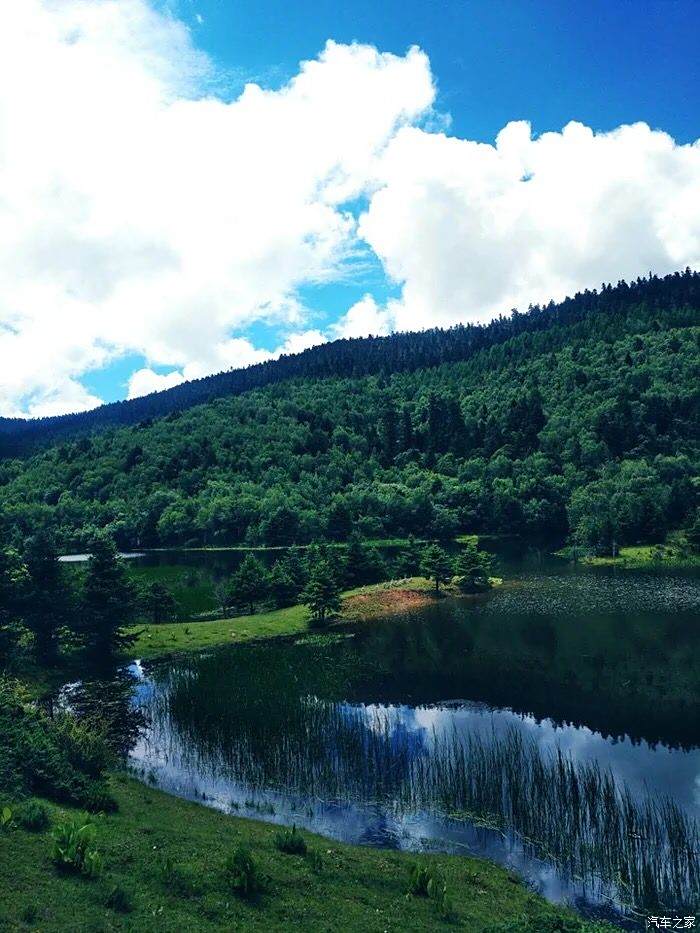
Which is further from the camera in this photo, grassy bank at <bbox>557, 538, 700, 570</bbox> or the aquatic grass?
grassy bank at <bbox>557, 538, 700, 570</bbox>

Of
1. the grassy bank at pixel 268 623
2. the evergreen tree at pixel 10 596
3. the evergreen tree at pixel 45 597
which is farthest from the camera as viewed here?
the grassy bank at pixel 268 623

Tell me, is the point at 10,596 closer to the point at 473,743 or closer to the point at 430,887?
the point at 473,743

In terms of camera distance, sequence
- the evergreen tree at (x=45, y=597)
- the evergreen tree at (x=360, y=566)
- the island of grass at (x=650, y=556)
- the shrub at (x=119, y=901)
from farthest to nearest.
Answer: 1. the island of grass at (x=650, y=556)
2. the evergreen tree at (x=360, y=566)
3. the evergreen tree at (x=45, y=597)
4. the shrub at (x=119, y=901)

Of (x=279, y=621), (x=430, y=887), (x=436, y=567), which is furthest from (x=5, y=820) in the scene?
(x=436, y=567)

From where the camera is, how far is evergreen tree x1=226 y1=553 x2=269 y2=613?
2940 inches

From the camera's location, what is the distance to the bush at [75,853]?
19.7 m

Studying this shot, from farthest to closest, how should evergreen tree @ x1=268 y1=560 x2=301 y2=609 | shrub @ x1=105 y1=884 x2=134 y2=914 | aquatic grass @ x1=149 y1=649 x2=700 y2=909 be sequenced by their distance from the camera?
evergreen tree @ x1=268 y1=560 x2=301 y2=609 < aquatic grass @ x1=149 y1=649 x2=700 y2=909 < shrub @ x1=105 y1=884 x2=134 y2=914

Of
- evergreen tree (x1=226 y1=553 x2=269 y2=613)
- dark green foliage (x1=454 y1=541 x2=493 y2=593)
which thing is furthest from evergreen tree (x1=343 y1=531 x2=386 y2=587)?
evergreen tree (x1=226 y1=553 x2=269 y2=613)

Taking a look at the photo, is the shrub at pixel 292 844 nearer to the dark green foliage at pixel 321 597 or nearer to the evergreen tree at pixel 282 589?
the dark green foliage at pixel 321 597

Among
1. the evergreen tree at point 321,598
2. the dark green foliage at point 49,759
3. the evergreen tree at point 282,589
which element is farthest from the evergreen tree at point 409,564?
the dark green foliage at point 49,759

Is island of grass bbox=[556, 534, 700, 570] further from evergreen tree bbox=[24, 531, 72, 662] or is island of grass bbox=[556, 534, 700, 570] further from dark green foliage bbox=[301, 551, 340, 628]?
evergreen tree bbox=[24, 531, 72, 662]

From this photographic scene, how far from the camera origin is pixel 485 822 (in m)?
27.8

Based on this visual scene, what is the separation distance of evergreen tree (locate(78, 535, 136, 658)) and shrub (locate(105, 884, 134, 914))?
3723 centimetres

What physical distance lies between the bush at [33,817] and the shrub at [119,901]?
5199mm
